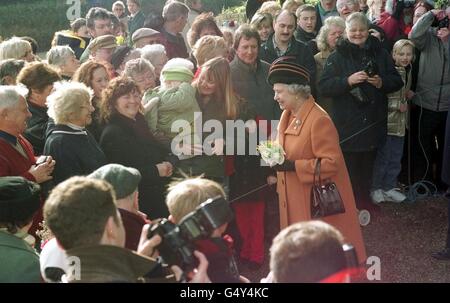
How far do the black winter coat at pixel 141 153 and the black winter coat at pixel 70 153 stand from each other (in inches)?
12.1

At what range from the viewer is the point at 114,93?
A: 468cm

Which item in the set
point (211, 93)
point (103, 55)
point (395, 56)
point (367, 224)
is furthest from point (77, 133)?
point (395, 56)

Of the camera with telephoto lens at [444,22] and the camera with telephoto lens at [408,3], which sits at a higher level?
the camera with telephoto lens at [408,3]

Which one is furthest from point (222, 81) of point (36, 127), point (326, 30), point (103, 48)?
point (103, 48)

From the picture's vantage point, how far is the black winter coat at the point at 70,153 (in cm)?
430

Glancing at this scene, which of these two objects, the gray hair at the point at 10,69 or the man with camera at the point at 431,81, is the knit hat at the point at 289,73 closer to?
the gray hair at the point at 10,69

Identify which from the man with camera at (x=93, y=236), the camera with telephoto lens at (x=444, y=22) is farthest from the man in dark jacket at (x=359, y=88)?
the man with camera at (x=93, y=236)

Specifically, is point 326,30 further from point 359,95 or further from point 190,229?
point 190,229

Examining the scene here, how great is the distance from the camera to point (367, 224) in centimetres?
618

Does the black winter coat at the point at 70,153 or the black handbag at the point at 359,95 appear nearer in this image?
the black winter coat at the point at 70,153

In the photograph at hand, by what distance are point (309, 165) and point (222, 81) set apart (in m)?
1.13

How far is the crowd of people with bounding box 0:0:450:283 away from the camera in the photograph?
269cm

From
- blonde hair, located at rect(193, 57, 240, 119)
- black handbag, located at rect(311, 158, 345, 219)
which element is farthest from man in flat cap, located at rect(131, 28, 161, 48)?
black handbag, located at rect(311, 158, 345, 219)
